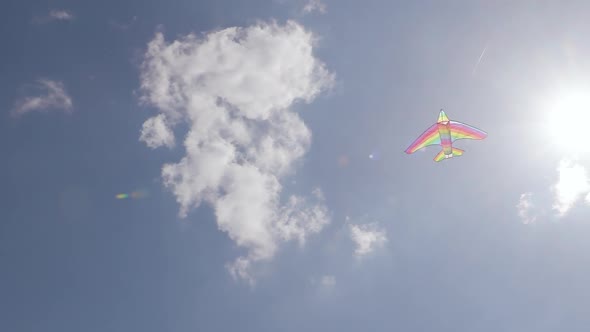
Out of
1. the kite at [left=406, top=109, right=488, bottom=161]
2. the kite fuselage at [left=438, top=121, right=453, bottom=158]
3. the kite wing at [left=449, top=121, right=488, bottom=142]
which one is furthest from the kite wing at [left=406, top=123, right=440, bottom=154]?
the kite wing at [left=449, top=121, right=488, bottom=142]

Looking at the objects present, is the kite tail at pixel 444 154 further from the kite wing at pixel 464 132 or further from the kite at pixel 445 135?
the kite wing at pixel 464 132

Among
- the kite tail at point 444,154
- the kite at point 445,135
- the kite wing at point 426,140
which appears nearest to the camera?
the kite at point 445,135

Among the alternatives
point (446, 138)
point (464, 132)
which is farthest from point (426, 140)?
point (464, 132)

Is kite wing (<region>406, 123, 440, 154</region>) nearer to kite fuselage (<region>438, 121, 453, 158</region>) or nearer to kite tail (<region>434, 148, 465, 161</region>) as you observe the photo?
kite fuselage (<region>438, 121, 453, 158</region>)

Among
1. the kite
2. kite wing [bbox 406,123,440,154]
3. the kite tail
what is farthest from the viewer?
the kite tail

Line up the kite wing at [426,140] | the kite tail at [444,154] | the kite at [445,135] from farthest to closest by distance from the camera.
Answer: the kite tail at [444,154] → the kite wing at [426,140] → the kite at [445,135]

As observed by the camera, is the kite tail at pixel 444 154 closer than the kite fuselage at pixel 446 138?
No

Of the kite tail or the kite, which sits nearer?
the kite

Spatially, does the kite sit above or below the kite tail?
above

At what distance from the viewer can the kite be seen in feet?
144

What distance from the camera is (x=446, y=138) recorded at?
4522 cm

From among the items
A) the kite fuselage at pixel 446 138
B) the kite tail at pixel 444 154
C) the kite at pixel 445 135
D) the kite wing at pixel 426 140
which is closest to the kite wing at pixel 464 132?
the kite at pixel 445 135

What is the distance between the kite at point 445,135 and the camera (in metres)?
44.0

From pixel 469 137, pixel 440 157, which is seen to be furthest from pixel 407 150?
pixel 469 137
